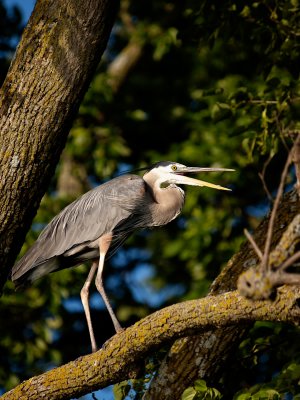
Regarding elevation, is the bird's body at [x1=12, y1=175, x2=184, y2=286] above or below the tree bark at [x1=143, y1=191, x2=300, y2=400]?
above

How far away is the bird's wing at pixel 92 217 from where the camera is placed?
193 inches

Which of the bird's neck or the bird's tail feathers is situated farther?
the bird's neck

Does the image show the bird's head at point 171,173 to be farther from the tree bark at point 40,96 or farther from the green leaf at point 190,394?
the green leaf at point 190,394

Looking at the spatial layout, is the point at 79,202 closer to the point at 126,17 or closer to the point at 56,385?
the point at 56,385

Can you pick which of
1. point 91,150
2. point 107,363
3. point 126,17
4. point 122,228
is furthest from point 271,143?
point 126,17

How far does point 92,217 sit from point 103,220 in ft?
0.29

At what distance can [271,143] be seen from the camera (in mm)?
4465

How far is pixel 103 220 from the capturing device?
16.5 feet

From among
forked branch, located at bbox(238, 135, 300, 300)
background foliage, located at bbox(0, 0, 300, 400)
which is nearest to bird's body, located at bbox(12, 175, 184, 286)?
background foliage, located at bbox(0, 0, 300, 400)

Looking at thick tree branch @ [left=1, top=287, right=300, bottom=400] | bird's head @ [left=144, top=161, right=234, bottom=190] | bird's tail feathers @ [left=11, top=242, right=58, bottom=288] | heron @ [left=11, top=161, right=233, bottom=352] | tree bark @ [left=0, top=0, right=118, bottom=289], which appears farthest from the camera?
bird's head @ [left=144, top=161, right=234, bottom=190]

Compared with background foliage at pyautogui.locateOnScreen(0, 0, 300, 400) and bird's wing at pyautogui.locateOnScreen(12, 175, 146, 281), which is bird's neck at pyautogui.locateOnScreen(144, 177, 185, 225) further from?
background foliage at pyautogui.locateOnScreen(0, 0, 300, 400)

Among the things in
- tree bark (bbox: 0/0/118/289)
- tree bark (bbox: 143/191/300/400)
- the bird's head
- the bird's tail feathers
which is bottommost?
tree bark (bbox: 143/191/300/400)

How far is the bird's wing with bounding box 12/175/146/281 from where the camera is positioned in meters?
4.90

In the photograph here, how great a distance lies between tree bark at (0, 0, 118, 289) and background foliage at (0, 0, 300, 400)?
4.04 ft
